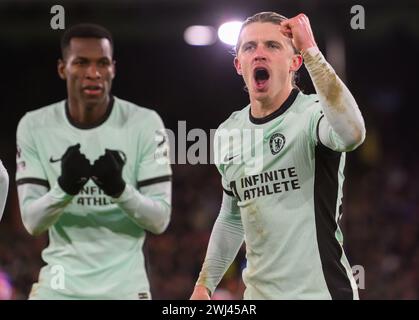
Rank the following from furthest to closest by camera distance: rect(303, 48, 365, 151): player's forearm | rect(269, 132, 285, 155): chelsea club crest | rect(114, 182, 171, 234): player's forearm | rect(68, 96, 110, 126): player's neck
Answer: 1. rect(68, 96, 110, 126): player's neck
2. rect(114, 182, 171, 234): player's forearm
3. rect(269, 132, 285, 155): chelsea club crest
4. rect(303, 48, 365, 151): player's forearm

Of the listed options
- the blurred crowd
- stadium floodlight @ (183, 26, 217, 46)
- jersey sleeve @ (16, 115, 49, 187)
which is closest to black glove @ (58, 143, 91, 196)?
jersey sleeve @ (16, 115, 49, 187)

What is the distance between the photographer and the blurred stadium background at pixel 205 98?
6.91 m

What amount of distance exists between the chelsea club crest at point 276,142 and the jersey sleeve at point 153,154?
1.08 metres

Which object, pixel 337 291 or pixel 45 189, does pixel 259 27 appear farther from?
pixel 45 189

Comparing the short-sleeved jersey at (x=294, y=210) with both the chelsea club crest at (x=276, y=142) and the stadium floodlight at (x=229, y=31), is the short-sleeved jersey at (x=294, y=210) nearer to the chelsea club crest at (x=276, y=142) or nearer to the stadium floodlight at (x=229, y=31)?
the chelsea club crest at (x=276, y=142)

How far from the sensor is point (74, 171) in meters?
4.12

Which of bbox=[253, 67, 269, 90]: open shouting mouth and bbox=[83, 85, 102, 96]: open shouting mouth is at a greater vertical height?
bbox=[83, 85, 102, 96]: open shouting mouth

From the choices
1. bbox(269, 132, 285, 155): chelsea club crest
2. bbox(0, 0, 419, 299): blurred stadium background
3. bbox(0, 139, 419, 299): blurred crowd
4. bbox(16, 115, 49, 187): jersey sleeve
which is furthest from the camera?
bbox(0, 139, 419, 299): blurred crowd

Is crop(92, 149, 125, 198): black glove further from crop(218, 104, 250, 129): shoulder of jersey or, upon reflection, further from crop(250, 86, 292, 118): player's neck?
crop(250, 86, 292, 118): player's neck

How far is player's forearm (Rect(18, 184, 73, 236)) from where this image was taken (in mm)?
4258

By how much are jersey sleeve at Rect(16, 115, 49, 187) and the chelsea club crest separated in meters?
1.45

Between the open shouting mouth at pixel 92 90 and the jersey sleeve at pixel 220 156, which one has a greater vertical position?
the open shouting mouth at pixel 92 90

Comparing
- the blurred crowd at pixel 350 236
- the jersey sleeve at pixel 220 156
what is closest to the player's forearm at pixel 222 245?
the jersey sleeve at pixel 220 156

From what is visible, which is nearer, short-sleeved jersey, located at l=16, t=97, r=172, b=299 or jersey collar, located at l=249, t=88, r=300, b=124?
jersey collar, located at l=249, t=88, r=300, b=124
